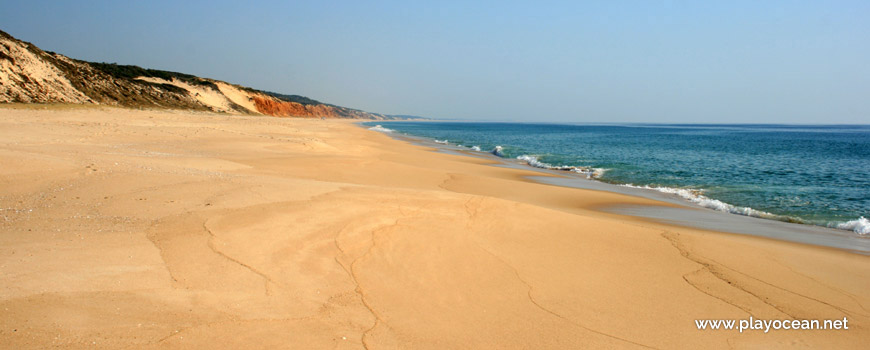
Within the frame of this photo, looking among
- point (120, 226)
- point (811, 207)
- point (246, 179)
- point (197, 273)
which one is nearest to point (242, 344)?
point (197, 273)

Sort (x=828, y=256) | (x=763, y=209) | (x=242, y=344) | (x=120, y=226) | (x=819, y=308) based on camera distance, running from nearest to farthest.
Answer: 1. (x=242, y=344)
2. (x=819, y=308)
3. (x=120, y=226)
4. (x=828, y=256)
5. (x=763, y=209)

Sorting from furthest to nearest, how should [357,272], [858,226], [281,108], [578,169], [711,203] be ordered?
[281,108] < [578,169] < [711,203] < [858,226] < [357,272]

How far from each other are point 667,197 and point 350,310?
1288 centimetres

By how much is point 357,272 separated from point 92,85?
43.0m

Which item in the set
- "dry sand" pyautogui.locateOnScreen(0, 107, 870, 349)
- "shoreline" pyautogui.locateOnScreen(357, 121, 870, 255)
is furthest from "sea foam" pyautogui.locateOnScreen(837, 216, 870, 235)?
"dry sand" pyautogui.locateOnScreen(0, 107, 870, 349)

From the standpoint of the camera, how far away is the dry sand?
353 centimetres

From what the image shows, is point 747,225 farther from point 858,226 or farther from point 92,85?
point 92,85

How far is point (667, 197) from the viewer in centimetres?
1405

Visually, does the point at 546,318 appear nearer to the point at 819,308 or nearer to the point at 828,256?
the point at 819,308

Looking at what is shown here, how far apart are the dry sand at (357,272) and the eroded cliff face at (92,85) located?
1148 inches

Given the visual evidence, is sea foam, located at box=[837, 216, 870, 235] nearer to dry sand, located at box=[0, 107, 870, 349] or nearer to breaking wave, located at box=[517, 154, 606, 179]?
dry sand, located at box=[0, 107, 870, 349]

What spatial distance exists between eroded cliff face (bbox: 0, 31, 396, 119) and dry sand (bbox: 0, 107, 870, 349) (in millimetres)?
29154

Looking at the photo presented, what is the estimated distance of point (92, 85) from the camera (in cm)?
3694

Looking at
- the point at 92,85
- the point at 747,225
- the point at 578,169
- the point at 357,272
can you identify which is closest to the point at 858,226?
the point at 747,225
